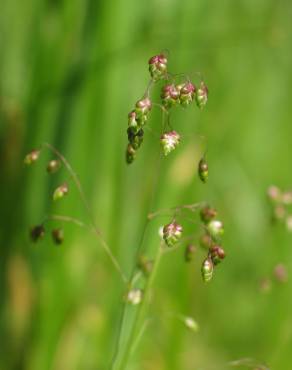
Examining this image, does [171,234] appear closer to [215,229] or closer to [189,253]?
[215,229]

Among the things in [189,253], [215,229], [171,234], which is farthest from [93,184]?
[171,234]

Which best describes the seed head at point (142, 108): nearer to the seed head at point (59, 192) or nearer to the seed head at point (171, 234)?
the seed head at point (171, 234)

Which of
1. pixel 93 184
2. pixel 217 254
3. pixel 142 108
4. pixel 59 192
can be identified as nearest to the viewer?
pixel 142 108

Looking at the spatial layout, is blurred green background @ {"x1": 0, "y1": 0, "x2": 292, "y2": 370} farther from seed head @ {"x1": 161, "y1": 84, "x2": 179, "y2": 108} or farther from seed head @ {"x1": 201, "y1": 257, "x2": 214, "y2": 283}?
seed head @ {"x1": 161, "y1": 84, "x2": 179, "y2": 108}

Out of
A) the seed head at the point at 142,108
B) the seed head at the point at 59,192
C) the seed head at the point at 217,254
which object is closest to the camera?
the seed head at the point at 142,108

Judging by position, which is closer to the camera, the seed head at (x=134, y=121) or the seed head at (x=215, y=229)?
the seed head at (x=134, y=121)

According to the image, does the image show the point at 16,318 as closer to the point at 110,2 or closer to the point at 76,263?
the point at 76,263

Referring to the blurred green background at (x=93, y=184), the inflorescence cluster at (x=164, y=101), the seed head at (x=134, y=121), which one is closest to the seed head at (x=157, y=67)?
the inflorescence cluster at (x=164, y=101)

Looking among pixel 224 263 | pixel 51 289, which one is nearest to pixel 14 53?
pixel 51 289
